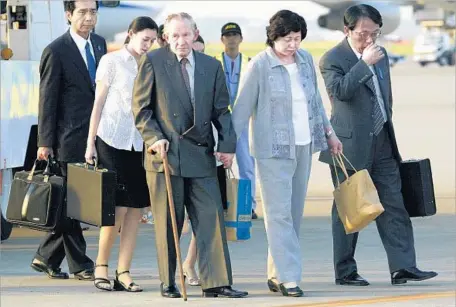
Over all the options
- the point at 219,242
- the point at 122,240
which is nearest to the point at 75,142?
the point at 122,240

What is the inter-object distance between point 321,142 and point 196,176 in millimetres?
867

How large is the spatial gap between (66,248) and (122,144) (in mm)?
1063

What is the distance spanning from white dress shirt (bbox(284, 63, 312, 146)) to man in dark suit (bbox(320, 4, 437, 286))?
430mm

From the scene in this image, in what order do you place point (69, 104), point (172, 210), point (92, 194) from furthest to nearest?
point (69, 104) → point (92, 194) → point (172, 210)

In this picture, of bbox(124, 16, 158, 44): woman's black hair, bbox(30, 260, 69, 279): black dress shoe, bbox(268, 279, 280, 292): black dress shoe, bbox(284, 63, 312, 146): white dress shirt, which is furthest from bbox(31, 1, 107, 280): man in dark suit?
bbox(284, 63, 312, 146): white dress shirt

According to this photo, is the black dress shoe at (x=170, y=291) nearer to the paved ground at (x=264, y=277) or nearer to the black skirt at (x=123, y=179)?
the paved ground at (x=264, y=277)

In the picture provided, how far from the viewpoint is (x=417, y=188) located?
9.40 m

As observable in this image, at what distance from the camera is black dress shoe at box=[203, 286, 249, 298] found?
848 centimetres

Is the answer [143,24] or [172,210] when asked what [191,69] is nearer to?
[143,24]

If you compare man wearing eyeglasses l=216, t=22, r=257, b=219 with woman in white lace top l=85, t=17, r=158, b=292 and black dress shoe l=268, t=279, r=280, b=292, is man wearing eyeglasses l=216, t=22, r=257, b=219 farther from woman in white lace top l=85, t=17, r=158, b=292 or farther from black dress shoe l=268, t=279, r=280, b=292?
black dress shoe l=268, t=279, r=280, b=292

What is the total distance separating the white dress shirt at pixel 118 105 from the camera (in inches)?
352

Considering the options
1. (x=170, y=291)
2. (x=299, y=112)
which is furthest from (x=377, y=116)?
(x=170, y=291)

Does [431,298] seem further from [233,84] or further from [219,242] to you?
[233,84]

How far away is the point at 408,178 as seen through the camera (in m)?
9.43
